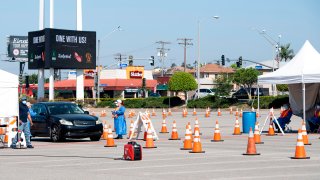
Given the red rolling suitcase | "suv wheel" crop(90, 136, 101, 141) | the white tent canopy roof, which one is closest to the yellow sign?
the white tent canopy roof

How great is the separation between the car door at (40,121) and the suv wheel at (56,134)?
0.47 metres

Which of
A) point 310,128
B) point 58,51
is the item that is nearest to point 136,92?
point 58,51

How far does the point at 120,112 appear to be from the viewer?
2778 centimetres

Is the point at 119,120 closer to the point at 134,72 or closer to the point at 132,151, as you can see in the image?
the point at 132,151

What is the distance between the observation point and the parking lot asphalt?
14719 millimetres

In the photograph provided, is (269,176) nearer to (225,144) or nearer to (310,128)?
(225,144)

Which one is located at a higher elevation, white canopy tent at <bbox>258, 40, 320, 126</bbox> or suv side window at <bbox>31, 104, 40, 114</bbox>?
white canopy tent at <bbox>258, 40, 320, 126</bbox>

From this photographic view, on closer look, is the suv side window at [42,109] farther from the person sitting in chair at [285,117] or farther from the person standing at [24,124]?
the person sitting in chair at [285,117]

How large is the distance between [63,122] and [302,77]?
9387 millimetres

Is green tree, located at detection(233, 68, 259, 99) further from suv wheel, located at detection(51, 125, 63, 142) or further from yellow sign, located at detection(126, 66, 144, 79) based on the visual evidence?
suv wheel, located at detection(51, 125, 63, 142)

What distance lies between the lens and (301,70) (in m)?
29.2

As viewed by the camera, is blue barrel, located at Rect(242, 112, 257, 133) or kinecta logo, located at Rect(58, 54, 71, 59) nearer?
blue barrel, located at Rect(242, 112, 257, 133)

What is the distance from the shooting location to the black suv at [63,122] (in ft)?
88.2

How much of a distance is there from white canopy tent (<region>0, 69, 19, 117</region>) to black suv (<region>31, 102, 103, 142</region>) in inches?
97.0
